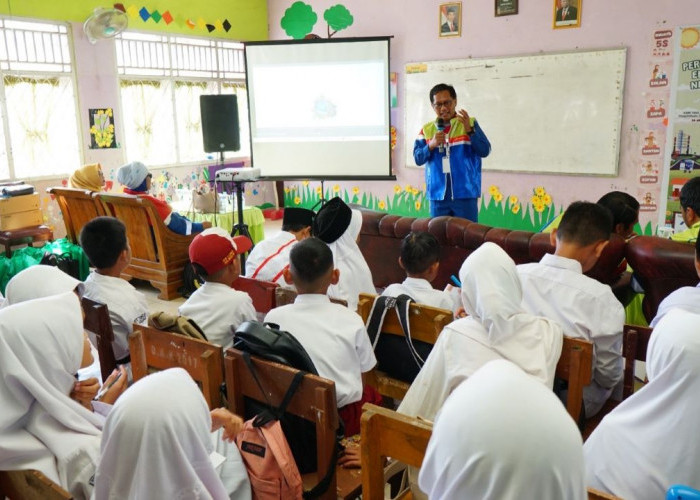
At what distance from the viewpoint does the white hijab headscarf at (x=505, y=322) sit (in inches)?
65.3

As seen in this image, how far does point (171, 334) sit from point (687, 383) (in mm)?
1439

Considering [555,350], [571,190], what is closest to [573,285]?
[555,350]

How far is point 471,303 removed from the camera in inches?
68.6

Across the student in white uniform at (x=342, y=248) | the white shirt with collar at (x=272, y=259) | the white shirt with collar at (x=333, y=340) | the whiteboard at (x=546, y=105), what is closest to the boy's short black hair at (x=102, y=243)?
the white shirt with collar at (x=272, y=259)

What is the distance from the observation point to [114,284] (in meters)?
2.56

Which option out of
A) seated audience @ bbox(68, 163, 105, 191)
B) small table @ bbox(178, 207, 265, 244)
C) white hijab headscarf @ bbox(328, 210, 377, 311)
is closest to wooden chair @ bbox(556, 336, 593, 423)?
white hijab headscarf @ bbox(328, 210, 377, 311)

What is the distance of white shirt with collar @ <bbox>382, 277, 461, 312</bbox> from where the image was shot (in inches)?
92.4

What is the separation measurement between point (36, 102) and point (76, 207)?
1544 millimetres

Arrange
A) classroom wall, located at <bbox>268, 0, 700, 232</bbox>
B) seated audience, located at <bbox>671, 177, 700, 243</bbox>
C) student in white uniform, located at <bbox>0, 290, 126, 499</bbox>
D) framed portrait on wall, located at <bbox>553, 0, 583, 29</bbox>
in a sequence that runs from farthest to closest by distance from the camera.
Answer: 1. framed portrait on wall, located at <bbox>553, 0, 583, 29</bbox>
2. classroom wall, located at <bbox>268, 0, 700, 232</bbox>
3. seated audience, located at <bbox>671, 177, 700, 243</bbox>
4. student in white uniform, located at <bbox>0, 290, 126, 499</bbox>

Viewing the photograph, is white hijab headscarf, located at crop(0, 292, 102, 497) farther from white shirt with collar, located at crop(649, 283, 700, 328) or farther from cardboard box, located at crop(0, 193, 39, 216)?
cardboard box, located at crop(0, 193, 39, 216)

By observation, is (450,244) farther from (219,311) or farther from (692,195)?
(219,311)

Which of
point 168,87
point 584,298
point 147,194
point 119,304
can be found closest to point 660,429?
point 584,298

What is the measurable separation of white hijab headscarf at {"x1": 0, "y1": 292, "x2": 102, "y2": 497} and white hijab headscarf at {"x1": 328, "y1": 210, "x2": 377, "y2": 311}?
162 centimetres

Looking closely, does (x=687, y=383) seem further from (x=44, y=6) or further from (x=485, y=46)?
(x=44, y=6)
